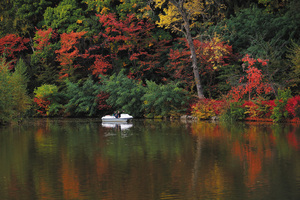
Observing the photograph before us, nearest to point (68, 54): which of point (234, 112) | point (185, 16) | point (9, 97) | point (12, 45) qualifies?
point (12, 45)

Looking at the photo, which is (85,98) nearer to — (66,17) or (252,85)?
(66,17)

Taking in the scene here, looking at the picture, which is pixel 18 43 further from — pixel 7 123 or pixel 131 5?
pixel 7 123

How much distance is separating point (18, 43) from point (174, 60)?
1566 cm

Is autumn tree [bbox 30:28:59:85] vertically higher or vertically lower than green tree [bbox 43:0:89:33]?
lower

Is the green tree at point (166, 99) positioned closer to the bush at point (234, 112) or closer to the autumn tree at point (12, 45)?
the bush at point (234, 112)

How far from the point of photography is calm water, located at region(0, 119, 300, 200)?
1005 cm

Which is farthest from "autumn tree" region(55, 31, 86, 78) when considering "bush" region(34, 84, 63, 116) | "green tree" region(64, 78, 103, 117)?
"green tree" region(64, 78, 103, 117)

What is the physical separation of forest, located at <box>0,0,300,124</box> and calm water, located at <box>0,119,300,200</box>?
968 cm

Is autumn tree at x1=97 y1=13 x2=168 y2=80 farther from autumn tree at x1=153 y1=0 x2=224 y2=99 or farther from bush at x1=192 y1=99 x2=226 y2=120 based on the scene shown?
bush at x1=192 y1=99 x2=226 y2=120

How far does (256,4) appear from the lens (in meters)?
38.0

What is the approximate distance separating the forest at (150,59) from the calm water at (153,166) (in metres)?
9.68

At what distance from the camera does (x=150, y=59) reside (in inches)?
1609

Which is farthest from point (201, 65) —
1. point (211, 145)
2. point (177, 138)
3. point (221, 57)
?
point (211, 145)

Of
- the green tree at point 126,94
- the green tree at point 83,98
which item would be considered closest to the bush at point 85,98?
the green tree at point 83,98
